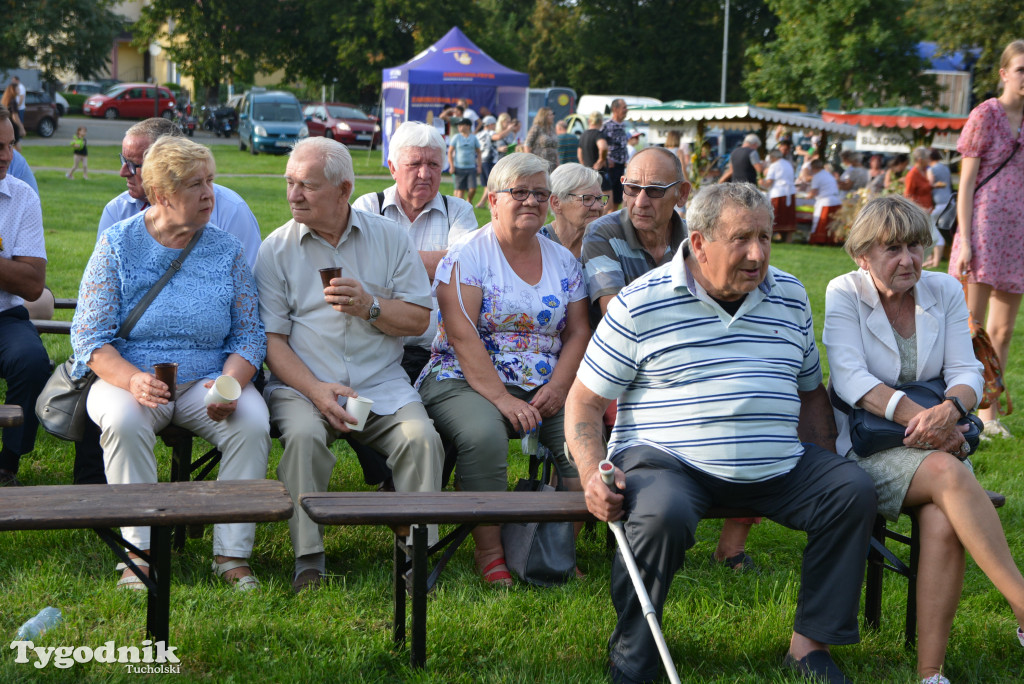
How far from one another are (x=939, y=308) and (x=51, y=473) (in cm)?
378

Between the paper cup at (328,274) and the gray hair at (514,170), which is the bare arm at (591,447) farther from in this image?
the gray hair at (514,170)

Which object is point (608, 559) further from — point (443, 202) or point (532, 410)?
point (443, 202)

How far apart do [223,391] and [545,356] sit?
1320mm

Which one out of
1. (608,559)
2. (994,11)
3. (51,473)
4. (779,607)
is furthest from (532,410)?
(994,11)

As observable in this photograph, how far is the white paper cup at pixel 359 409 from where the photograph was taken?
11.8 ft

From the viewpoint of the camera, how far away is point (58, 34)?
34.5 metres

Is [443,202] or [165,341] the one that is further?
[443,202]

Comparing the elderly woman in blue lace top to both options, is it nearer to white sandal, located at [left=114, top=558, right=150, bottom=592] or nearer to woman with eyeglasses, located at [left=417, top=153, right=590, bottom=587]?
white sandal, located at [left=114, top=558, right=150, bottom=592]

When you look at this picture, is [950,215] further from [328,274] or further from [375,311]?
[328,274]

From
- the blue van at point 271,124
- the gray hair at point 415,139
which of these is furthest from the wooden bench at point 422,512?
the blue van at point 271,124

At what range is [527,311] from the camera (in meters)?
4.07

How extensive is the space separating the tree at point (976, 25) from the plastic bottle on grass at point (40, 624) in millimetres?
29226

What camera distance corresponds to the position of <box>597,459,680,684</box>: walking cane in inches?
108

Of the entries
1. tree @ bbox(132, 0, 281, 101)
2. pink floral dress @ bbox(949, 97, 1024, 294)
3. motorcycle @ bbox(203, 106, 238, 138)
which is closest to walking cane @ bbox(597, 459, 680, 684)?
pink floral dress @ bbox(949, 97, 1024, 294)
